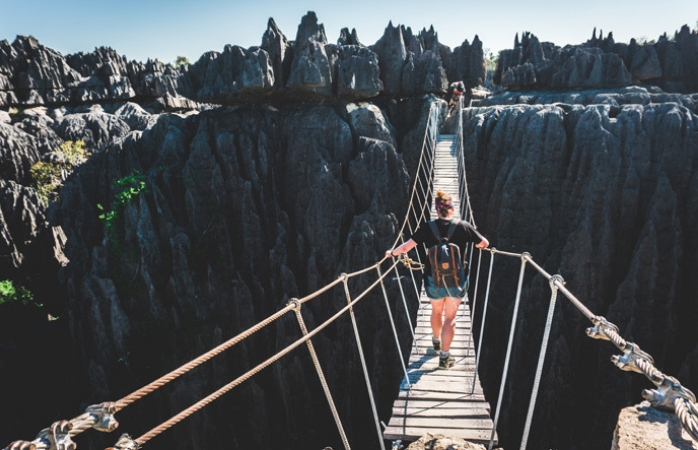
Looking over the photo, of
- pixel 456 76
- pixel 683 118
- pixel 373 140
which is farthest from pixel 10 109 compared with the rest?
pixel 683 118

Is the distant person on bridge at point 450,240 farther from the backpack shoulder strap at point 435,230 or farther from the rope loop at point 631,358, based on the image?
the rope loop at point 631,358

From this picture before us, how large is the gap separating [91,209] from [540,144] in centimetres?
1373

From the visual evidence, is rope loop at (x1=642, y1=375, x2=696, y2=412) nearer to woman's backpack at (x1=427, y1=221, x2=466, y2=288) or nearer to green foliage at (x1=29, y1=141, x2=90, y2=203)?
woman's backpack at (x1=427, y1=221, x2=466, y2=288)

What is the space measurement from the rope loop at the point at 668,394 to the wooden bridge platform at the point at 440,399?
1.57 meters

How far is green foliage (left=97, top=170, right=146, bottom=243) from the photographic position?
12.1 metres

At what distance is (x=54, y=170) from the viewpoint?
16906mm

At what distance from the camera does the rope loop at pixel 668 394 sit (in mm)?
1605

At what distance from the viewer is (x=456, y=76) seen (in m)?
21.4

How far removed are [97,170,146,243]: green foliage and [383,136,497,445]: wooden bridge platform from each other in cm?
1072

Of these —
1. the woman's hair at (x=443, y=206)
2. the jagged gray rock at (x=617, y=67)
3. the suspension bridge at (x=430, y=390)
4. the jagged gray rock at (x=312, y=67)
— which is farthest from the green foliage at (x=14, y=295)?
the jagged gray rock at (x=617, y=67)

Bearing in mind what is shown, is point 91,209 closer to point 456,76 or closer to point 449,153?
point 449,153

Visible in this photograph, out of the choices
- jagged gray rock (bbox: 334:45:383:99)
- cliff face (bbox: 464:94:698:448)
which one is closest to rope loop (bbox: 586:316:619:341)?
cliff face (bbox: 464:94:698:448)

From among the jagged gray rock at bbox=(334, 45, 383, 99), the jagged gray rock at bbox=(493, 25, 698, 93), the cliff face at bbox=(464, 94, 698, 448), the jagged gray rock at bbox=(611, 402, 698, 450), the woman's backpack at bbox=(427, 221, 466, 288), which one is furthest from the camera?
the jagged gray rock at bbox=(493, 25, 698, 93)

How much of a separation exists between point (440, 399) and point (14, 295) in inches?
675
